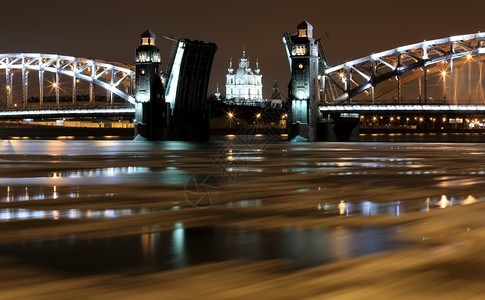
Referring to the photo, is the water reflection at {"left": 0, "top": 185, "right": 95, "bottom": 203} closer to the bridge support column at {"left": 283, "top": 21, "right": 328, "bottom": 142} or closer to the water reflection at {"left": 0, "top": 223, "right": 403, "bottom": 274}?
the water reflection at {"left": 0, "top": 223, "right": 403, "bottom": 274}

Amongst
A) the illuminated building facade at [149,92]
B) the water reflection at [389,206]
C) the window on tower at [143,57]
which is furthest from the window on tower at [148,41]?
the water reflection at [389,206]

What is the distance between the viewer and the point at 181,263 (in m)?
A: 8.86

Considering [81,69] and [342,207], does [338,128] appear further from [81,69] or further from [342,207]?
[342,207]

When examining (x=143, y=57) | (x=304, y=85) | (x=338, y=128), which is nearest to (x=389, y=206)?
(x=304, y=85)

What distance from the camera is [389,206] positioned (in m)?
14.9

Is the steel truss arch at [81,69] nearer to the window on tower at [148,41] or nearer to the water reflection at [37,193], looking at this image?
the window on tower at [148,41]

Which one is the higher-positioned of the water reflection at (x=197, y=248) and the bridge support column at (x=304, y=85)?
the bridge support column at (x=304, y=85)

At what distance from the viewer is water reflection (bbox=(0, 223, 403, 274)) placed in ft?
29.2

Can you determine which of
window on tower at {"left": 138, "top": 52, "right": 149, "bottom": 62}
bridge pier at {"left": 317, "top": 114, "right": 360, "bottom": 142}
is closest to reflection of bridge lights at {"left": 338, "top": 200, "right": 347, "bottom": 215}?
bridge pier at {"left": 317, "top": 114, "right": 360, "bottom": 142}

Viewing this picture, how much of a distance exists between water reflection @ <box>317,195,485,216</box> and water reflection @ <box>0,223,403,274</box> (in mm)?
2331

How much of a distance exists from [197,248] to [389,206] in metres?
6.16

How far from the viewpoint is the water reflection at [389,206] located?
13.9 m

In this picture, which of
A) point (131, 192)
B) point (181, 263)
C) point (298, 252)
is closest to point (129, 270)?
point (181, 263)

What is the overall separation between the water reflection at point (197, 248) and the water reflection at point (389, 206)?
2331 millimetres
